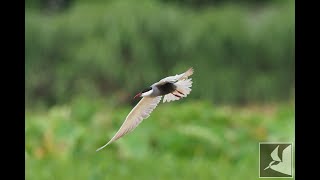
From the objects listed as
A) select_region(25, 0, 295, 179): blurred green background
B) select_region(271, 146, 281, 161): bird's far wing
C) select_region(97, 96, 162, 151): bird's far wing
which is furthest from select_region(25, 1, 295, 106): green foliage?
select_region(97, 96, 162, 151): bird's far wing

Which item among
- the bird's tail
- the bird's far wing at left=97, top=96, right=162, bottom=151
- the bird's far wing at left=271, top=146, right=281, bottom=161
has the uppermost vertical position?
the bird's tail

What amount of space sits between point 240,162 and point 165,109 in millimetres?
473

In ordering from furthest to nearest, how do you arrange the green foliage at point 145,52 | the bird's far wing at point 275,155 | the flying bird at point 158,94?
1. the green foliage at point 145,52
2. the bird's far wing at point 275,155
3. the flying bird at point 158,94

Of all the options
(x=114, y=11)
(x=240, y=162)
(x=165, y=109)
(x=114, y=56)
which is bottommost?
(x=240, y=162)

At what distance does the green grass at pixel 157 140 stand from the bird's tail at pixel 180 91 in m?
1.00

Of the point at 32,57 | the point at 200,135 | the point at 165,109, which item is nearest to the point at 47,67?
the point at 32,57

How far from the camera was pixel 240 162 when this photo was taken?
2.53 m

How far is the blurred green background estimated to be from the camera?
2.41 meters

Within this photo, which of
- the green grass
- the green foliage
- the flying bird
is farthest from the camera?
the green foliage

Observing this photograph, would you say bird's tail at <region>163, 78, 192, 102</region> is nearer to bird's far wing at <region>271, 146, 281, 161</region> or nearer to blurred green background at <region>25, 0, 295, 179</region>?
bird's far wing at <region>271, 146, 281, 161</region>

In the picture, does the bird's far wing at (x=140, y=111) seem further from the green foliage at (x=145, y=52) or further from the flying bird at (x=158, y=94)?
the green foliage at (x=145, y=52)

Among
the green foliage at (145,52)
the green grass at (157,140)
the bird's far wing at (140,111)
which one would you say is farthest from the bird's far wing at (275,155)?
the bird's far wing at (140,111)

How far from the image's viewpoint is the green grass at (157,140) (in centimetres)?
226

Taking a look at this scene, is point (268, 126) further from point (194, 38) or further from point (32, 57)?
point (32, 57)
